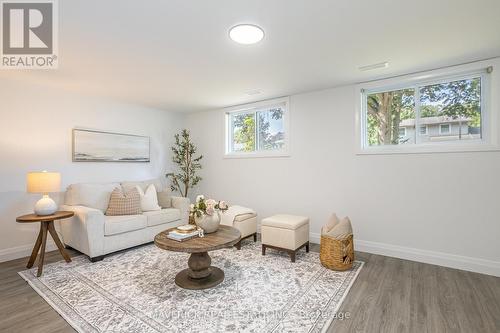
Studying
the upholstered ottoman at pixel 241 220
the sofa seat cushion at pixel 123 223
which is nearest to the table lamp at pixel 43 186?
the sofa seat cushion at pixel 123 223

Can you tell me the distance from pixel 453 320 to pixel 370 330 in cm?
71

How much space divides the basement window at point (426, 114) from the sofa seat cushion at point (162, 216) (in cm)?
310

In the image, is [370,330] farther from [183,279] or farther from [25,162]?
[25,162]

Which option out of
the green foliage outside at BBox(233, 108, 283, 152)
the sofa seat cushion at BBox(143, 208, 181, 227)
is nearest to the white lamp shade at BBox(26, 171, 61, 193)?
the sofa seat cushion at BBox(143, 208, 181, 227)

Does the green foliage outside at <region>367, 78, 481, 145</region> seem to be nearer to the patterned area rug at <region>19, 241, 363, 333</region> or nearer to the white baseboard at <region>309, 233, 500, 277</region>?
the white baseboard at <region>309, 233, 500, 277</region>

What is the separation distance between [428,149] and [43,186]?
4633 mm

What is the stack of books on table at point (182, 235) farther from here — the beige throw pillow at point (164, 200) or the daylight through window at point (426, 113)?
the daylight through window at point (426, 113)

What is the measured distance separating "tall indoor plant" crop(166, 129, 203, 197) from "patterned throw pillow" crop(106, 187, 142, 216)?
139 cm

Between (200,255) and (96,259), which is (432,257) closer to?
(200,255)

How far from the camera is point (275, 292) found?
90.9 inches

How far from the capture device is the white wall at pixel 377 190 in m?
2.76

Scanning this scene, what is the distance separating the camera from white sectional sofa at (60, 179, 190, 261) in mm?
3020

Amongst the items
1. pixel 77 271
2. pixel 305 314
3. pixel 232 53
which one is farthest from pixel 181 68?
pixel 305 314

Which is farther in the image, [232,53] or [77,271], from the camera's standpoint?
[77,271]
